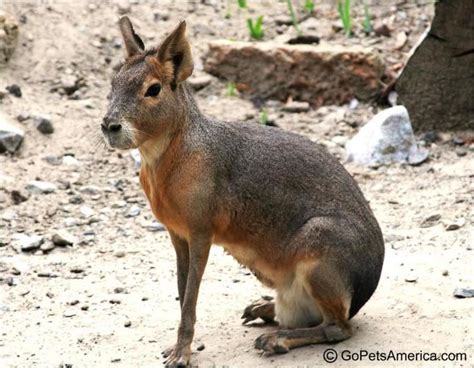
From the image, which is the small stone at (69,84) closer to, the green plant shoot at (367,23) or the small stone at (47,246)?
the small stone at (47,246)

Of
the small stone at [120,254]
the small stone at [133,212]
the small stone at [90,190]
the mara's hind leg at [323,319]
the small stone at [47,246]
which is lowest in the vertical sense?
the small stone at [133,212]

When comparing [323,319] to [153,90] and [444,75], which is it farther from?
[444,75]

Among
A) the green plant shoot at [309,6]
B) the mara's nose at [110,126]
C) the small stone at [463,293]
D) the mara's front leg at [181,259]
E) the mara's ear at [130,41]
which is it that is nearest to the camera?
the mara's nose at [110,126]

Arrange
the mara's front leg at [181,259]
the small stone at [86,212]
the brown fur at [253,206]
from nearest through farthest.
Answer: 1. the brown fur at [253,206]
2. the mara's front leg at [181,259]
3. the small stone at [86,212]

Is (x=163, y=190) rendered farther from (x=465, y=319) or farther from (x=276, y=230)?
(x=465, y=319)

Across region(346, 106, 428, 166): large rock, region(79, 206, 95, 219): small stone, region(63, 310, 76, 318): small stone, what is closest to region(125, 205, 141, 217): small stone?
region(79, 206, 95, 219): small stone

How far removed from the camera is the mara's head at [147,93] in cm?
512

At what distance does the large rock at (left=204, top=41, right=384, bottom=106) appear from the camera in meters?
9.27

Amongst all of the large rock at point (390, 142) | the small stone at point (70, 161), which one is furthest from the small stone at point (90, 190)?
the large rock at point (390, 142)

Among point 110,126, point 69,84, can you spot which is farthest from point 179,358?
point 69,84

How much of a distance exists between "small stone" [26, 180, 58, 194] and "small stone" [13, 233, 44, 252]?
2.07 feet

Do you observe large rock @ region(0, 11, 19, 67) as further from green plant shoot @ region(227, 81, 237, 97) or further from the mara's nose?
the mara's nose

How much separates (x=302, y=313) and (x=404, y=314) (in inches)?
25.2

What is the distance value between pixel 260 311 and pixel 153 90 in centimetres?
155
